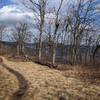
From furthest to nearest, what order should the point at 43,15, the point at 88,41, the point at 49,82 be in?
the point at 88,41
the point at 43,15
the point at 49,82

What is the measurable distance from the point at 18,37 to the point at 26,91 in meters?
78.3

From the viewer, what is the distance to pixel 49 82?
1692cm

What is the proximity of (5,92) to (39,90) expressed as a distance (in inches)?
70.8

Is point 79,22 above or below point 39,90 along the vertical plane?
above

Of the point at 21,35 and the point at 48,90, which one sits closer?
the point at 48,90

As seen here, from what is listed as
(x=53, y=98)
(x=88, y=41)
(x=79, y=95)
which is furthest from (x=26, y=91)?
(x=88, y=41)

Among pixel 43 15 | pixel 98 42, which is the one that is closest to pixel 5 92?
pixel 43 15

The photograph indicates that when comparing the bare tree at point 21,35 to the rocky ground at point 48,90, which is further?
the bare tree at point 21,35

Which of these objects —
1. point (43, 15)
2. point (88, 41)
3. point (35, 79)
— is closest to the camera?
point (35, 79)

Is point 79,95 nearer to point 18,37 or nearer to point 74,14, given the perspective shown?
point 74,14

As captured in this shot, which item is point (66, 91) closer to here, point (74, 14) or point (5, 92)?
point (5, 92)

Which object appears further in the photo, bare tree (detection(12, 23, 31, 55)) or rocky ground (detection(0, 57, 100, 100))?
bare tree (detection(12, 23, 31, 55))

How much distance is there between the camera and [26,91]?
14.5m

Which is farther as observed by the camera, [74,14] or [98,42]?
[98,42]
